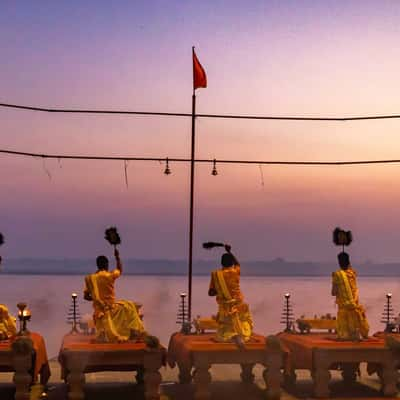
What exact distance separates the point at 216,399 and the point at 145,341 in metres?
1.61

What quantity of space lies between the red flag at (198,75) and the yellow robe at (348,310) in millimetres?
6730

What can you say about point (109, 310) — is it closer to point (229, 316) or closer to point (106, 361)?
point (106, 361)

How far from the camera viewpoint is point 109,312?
16.8m

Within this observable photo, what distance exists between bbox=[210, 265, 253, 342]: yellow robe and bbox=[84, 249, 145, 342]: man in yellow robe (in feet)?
4.93

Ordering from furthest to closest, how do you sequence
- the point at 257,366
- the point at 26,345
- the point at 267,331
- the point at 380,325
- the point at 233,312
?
the point at 380,325 < the point at 267,331 < the point at 257,366 < the point at 233,312 < the point at 26,345

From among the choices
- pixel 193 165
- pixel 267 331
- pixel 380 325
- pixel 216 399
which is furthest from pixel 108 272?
pixel 380 325

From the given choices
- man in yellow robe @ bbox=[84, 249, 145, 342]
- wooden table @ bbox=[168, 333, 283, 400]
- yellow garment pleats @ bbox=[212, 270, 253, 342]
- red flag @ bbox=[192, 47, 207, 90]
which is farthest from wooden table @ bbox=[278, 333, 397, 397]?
red flag @ bbox=[192, 47, 207, 90]

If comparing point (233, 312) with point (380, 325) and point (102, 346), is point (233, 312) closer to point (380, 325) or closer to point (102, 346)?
point (102, 346)

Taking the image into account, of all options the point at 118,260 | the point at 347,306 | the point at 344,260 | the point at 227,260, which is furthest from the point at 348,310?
the point at 118,260

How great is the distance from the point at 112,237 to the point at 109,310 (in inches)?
53.5

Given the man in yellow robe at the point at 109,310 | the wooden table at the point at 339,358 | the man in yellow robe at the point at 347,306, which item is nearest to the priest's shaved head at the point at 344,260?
the man in yellow robe at the point at 347,306

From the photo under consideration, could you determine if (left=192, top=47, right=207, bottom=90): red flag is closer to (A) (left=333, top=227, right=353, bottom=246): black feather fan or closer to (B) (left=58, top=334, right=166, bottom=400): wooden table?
(A) (left=333, top=227, right=353, bottom=246): black feather fan

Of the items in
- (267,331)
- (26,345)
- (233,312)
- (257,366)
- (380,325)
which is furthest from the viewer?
(380,325)

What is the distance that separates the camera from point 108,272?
672 inches
